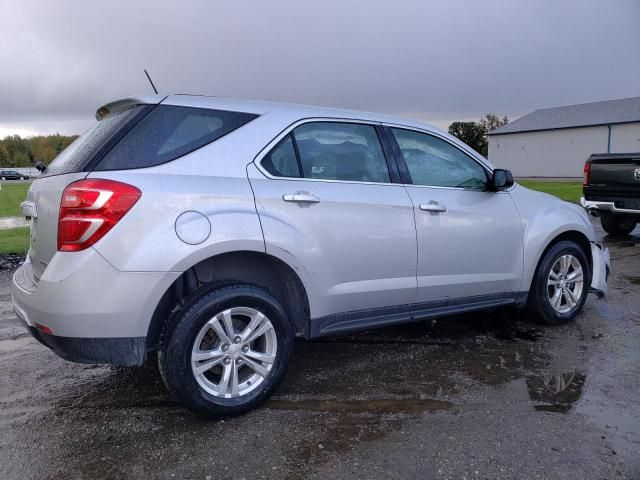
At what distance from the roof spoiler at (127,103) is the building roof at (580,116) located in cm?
5120

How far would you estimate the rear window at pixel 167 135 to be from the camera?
308 cm

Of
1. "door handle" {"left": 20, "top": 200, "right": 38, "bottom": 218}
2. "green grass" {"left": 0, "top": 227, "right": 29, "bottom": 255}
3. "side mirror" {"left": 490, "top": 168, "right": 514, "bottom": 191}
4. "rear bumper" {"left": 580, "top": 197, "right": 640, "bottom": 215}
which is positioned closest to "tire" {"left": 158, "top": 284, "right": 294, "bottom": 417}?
"door handle" {"left": 20, "top": 200, "right": 38, "bottom": 218}

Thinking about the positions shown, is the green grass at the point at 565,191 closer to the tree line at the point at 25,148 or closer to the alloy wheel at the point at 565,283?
the alloy wheel at the point at 565,283

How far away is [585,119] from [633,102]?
4.46 metres

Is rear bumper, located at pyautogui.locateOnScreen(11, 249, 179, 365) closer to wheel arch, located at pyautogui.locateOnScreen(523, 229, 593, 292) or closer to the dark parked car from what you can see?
wheel arch, located at pyautogui.locateOnScreen(523, 229, 593, 292)

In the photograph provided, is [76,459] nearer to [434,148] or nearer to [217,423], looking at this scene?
[217,423]

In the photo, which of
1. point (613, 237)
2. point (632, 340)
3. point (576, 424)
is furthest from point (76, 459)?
point (613, 237)

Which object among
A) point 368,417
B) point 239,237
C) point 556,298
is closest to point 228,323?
point 239,237

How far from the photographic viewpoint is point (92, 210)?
290 cm

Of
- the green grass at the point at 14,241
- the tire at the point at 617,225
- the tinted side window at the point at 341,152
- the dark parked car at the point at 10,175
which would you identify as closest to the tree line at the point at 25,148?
the dark parked car at the point at 10,175

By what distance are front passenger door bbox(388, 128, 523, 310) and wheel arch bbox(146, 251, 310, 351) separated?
951 mm

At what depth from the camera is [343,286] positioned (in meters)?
3.64

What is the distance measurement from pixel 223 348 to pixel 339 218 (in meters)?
1.09

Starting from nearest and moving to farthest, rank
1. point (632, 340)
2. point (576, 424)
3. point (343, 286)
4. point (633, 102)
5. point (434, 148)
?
point (576, 424)
point (343, 286)
point (434, 148)
point (632, 340)
point (633, 102)
